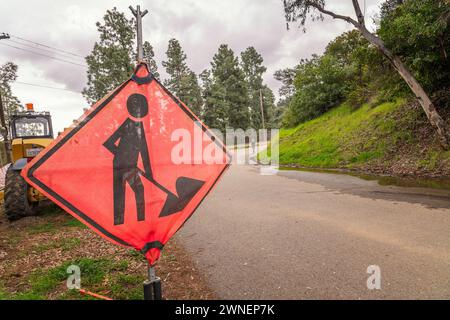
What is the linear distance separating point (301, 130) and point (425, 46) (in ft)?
43.2

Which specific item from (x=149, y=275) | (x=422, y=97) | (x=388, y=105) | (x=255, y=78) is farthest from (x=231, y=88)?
(x=149, y=275)

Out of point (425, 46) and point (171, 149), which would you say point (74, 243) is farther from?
point (425, 46)

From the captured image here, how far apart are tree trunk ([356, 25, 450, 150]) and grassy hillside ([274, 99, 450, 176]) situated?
49 cm

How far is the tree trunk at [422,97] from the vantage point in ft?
34.5

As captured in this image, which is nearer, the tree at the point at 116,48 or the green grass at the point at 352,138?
the green grass at the point at 352,138

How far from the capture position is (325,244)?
4562 mm

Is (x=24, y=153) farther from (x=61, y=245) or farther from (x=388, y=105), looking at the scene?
(x=388, y=105)

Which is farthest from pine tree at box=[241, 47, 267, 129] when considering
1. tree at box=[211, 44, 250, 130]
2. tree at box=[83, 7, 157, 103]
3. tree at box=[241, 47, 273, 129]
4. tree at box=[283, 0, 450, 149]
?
tree at box=[283, 0, 450, 149]

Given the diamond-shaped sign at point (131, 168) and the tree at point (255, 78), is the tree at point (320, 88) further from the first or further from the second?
the tree at point (255, 78)

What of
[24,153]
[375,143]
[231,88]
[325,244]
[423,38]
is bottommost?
[325,244]

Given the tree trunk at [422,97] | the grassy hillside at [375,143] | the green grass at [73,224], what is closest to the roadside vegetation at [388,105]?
the grassy hillside at [375,143]

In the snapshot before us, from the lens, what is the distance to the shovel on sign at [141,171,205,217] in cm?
245

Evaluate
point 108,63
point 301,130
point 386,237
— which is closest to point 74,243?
point 386,237

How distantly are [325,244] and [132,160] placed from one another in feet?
11.6
